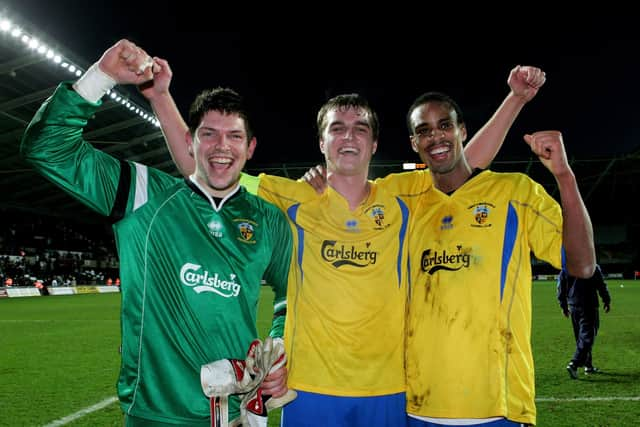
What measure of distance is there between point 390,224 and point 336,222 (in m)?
0.29

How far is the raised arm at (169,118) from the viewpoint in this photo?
106 inches

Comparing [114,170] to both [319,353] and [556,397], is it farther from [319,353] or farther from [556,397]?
[556,397]

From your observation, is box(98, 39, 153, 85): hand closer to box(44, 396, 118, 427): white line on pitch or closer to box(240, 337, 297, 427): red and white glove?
box(240, 337, 297, 427): red and white glove

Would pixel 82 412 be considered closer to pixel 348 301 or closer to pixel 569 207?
pixel 348 301

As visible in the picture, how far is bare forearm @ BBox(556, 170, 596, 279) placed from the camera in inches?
95.7

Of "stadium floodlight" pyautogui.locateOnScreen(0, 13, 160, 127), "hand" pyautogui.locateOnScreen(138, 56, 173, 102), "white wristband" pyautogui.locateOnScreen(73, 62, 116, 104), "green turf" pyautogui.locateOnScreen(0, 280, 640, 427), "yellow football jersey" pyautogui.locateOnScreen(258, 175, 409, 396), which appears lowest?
"green turf" pyautogui.locateOnScreen(0, 280, 640, 427)

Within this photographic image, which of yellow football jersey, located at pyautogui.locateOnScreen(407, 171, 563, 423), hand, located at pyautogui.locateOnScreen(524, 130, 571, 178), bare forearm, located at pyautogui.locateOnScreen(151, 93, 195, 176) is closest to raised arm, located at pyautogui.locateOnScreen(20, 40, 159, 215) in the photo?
bare forearm, located at pyautogui.locateOnScreen(151, 93, 195, 176)

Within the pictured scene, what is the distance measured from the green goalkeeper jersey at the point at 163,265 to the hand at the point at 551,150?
1.38 meters

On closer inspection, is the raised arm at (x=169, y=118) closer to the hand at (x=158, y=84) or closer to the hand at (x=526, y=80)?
the hand at (x=158, y=84)

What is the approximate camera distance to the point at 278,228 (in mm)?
2576

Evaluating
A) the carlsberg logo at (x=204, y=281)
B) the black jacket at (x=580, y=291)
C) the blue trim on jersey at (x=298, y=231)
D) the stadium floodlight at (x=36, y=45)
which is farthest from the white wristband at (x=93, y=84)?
the stadium floodlight at (x=36, y=45)

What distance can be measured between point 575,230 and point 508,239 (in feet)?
Result: 1.01

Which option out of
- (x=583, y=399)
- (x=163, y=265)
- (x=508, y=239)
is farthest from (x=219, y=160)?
(x=583, y=399)

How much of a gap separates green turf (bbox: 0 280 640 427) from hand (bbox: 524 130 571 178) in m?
3.51
